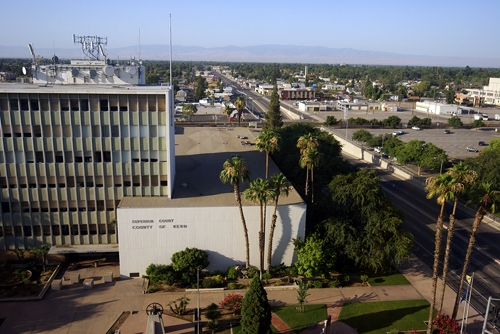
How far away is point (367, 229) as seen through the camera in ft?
137

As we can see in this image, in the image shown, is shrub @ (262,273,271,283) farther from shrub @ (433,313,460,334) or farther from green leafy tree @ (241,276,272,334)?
shrub @ (433,313,460,334)

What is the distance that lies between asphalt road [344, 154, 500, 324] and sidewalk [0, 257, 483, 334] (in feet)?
12.8

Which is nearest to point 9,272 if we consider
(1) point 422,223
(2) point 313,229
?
(2) point 313,229

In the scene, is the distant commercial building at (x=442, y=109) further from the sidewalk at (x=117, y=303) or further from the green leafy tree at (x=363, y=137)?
the sidewalk at (x=117, y=303)

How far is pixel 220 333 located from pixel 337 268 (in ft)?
55.1

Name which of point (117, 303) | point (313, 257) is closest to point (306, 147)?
point (313, 257)

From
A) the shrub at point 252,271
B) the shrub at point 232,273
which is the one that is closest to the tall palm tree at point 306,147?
the shrub at point 252,271

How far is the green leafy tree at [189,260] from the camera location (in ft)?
129

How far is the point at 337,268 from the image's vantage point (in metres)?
44.2

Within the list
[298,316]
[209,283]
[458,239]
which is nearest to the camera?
[298,316]

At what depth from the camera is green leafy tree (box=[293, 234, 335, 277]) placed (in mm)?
39781

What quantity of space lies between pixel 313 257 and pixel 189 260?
12392mm

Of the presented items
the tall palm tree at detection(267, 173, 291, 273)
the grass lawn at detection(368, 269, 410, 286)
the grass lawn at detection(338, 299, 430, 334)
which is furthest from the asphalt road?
the tall palm tree at detection(267, 173, 291, 273)

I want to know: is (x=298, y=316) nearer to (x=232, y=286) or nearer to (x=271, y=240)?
(x=232, y=286)
